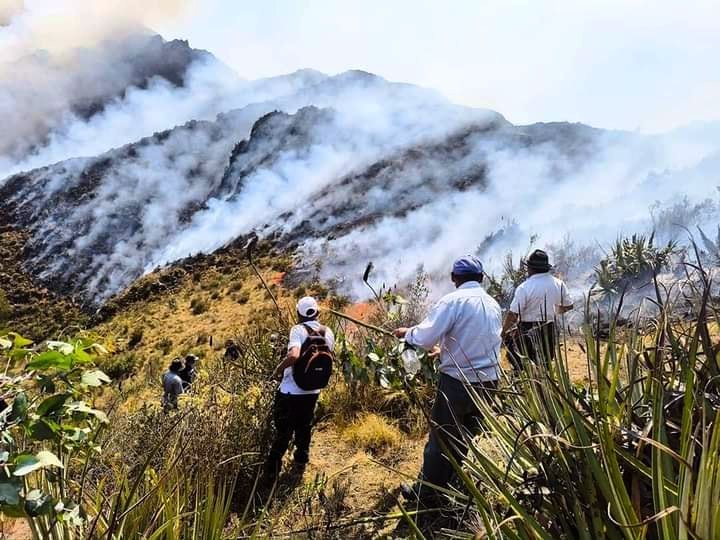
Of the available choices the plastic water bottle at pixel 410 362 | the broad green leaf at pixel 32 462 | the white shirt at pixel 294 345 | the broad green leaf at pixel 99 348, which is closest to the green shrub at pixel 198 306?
the plastic water bottle at pixel 410 362

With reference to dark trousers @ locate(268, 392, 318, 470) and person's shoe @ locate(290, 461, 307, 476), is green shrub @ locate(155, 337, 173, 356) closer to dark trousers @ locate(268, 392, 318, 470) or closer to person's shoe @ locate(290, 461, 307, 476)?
person's shoe @ locate(290, 461, 307, 476)

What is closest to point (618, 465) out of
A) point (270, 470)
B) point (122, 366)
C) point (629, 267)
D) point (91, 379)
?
point (91, 379)

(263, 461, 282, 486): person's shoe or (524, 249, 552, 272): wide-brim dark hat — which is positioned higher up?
(524, 249, 552, 272): wide-brim dark hat

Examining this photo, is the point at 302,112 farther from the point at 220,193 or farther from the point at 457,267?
the point at 457,267

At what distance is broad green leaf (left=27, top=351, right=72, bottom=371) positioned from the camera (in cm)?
122

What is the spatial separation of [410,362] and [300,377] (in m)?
0.93

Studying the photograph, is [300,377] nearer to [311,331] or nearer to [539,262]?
[311,331]

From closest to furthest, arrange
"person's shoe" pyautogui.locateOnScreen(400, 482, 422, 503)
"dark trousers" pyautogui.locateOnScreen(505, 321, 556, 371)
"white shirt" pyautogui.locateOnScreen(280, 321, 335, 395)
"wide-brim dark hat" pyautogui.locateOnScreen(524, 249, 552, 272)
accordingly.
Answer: "dark trousers" pyautogui.locateOnScreen(505, 321, 556, 371) < "person's shoe" pyautogui.locateOnScreen(400, 482, 422, 503) < "white shirt" pyautogui.locateOnScreen(280, 321, 335, 395) < "wide-brim dark hat" pyautogui.locateOnScreen(524, 249, 552, 272)

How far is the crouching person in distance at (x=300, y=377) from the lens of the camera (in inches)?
136

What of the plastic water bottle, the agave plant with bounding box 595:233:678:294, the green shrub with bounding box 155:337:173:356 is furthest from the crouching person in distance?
the green shrub with bounding box 155:337:173:356

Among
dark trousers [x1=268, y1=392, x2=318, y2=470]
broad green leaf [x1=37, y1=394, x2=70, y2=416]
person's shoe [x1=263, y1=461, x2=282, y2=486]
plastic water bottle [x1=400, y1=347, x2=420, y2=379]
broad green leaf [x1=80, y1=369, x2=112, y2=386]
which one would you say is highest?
broad green leaf [x1=80, y1=369, x2=112, y2=386]

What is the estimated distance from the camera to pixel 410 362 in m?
4.07

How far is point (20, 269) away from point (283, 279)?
102ft

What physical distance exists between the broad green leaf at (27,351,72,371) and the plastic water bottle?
9.02ft
